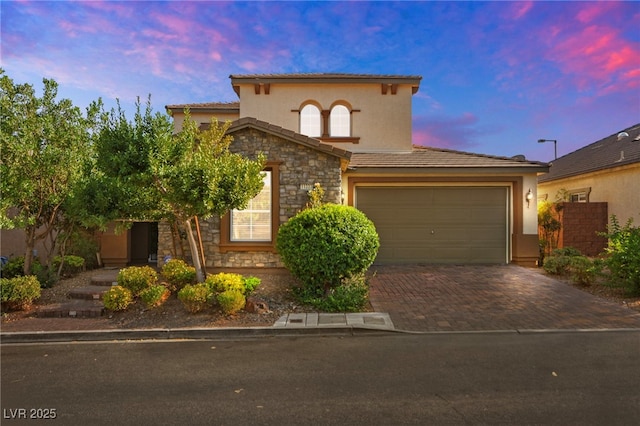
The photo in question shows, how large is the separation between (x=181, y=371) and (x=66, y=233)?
694 centimetres

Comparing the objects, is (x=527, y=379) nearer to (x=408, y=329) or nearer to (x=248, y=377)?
(x=408, y=329)

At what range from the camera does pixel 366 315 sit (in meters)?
7.07

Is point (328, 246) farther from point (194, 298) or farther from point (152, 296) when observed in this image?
point (152, 296)

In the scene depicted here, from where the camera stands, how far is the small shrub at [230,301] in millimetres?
6906

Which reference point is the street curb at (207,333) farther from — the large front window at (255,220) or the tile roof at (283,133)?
the tile roof at (283,133)

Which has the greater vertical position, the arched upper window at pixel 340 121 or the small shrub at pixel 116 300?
the arched upper window at pixel 340 121

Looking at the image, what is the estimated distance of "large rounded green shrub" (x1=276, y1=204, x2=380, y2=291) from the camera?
765cm

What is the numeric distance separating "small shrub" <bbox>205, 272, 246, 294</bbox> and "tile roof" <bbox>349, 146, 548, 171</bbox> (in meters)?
6.07

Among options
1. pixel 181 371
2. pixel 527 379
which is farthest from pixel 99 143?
pixel 527 379

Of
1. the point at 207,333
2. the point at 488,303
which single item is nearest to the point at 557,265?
the point at 488,303

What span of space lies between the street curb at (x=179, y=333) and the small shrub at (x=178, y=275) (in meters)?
1.84

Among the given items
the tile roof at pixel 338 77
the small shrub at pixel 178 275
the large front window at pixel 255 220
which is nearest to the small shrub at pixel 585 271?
the large front window at pixel 255 220

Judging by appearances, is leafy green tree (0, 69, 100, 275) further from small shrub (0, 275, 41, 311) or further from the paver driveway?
the paver driveway

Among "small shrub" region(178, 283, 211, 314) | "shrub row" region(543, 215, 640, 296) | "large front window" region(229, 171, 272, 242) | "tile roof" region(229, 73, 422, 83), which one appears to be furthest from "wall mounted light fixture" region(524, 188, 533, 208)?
"small shrub" region(178, 283, 211, 314)
